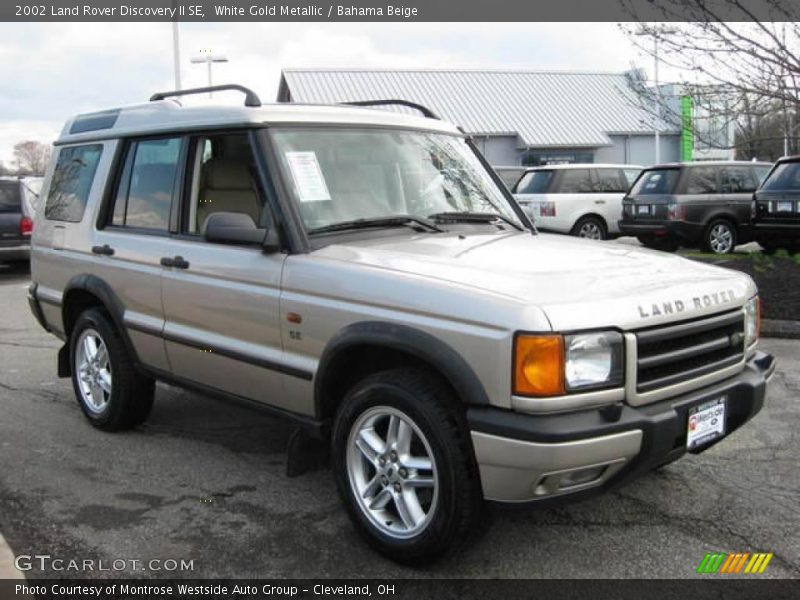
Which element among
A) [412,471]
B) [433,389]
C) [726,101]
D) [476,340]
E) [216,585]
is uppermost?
[726,101]

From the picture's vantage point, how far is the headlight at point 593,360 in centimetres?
284

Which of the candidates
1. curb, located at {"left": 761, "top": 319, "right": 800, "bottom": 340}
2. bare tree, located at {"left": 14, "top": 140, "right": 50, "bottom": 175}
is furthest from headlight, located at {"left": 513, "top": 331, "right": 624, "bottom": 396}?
bare tree, located at {"left": 14, "top": 140, "right": 50, "bottom": 175}

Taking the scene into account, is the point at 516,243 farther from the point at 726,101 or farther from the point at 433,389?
the point at 726,101

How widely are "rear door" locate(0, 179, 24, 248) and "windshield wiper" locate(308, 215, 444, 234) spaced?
1223 centimetres

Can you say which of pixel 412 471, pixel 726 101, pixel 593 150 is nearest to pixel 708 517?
pixel 412 471

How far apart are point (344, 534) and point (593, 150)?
36.8 m

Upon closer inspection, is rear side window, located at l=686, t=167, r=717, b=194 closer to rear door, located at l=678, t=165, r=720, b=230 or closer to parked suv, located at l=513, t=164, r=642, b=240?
rear door, located at l=678, t=165, r=720, b=230

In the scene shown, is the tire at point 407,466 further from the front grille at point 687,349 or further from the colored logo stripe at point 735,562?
the colored logo stripe at point 735,562

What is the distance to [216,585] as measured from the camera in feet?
10.5

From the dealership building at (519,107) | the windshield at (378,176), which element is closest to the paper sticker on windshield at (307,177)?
the windshield at (378,176)

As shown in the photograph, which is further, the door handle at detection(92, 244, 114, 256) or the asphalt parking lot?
the door handle at detection(92, 244, 114, 256)

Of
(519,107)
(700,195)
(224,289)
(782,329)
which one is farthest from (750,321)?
(519,107)

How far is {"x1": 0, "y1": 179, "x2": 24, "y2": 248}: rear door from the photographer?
14156 millimetres

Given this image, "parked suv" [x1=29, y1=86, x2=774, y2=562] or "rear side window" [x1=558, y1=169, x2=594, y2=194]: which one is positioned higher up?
"rear side window" [x1=558, y1=169, x2=594, y2=194]
